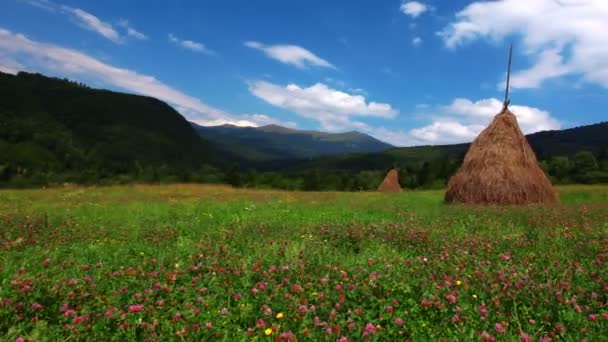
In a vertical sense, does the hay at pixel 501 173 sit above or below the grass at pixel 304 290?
above

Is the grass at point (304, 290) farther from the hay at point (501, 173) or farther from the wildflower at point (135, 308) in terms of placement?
the hay at point (501, 173)

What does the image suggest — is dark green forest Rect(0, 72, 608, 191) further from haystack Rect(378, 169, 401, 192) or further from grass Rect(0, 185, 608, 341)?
grass Rect(0, 185, 608, 341)

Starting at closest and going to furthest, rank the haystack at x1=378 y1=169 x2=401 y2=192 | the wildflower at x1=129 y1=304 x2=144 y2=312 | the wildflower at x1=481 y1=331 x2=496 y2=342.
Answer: the wildflower at x1=481 y1=331 x2=496 y2=342 < the wildflower at x1=129 y1=304 x2=144 y2=312 < the haystack at x1=378 y1=169 x2=401 y2=192

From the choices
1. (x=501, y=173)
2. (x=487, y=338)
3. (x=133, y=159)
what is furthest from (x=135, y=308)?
(x=133, y=159)

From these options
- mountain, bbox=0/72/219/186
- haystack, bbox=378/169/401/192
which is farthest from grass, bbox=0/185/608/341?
mountain, bbox=0/72/219/186

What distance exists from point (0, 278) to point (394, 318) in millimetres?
4577

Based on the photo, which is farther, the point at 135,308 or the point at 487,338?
the point at 135,308

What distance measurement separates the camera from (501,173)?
18.3 m

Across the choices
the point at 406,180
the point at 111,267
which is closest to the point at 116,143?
the point at 406,180

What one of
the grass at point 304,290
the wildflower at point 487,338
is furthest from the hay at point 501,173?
the wildflower at point 487,338

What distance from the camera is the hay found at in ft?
58.6

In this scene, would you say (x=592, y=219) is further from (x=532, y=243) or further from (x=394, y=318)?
(x=394, y=318)

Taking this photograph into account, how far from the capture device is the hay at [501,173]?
58.6ft

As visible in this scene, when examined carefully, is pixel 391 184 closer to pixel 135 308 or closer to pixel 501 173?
pixel 501 173
